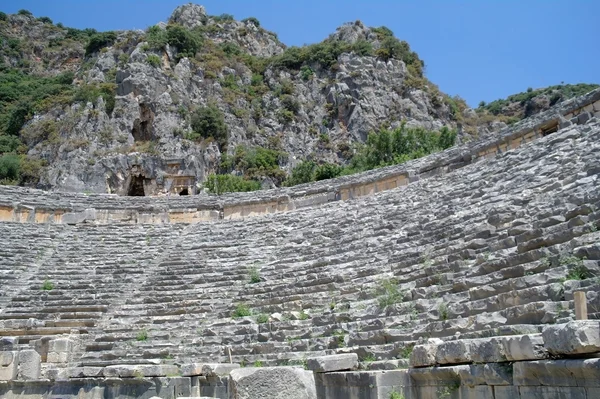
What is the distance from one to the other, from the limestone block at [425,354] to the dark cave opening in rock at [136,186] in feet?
86.2

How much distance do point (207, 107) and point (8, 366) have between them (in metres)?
28.0

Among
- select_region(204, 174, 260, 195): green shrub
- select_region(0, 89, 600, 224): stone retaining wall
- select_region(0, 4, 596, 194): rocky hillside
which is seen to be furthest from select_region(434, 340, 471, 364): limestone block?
select_region(204, 174, 260, 195): green shrub

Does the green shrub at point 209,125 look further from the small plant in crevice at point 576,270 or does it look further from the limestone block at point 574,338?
the limestone block at point 574,338

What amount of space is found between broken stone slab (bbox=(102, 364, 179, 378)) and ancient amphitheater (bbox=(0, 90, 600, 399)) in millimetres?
28

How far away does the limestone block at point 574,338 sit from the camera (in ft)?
11.3

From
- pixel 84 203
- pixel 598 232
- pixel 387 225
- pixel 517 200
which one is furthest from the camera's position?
pixel 84 203

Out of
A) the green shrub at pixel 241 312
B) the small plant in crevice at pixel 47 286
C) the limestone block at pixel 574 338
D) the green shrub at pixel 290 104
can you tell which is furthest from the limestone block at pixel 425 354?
the green shrub at pixel 290 104

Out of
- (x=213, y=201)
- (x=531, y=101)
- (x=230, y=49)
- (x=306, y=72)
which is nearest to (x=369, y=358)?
(x=213, y=201)

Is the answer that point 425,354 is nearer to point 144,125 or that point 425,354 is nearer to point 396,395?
point 396,395

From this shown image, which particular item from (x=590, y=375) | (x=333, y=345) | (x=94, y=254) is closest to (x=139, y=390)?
(x=333, y=345)

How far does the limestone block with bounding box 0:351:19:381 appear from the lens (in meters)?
8.08

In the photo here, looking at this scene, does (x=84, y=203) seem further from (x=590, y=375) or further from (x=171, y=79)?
(x=171, y=79)

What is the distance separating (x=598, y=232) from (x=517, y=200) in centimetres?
277

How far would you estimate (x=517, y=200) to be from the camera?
29.0ft
